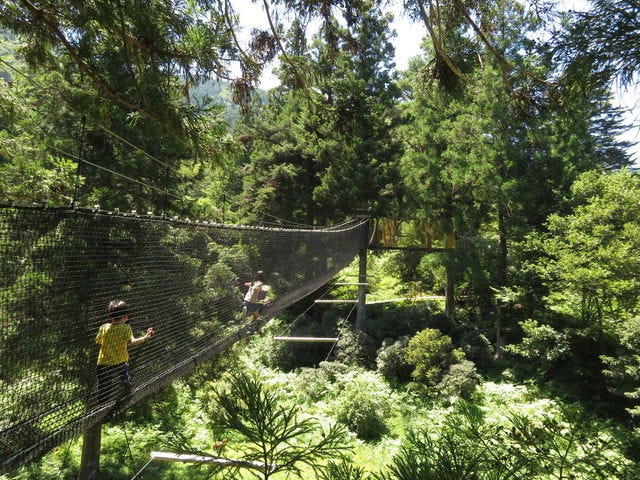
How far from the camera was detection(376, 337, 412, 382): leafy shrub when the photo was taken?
7.07m

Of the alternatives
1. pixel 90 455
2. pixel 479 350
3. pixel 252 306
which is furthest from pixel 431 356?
pixel 90 455

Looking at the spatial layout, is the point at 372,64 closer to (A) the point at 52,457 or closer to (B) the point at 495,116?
(B) the point at 495,116

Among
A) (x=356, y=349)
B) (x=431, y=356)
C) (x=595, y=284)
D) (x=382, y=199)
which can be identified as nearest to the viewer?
(x=595, y=284)

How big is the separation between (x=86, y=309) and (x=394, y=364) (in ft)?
20.2

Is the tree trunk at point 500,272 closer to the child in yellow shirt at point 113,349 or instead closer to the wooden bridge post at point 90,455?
the wooden bridge post at point 90,455

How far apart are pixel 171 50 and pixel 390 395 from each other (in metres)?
5.80

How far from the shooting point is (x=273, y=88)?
111 inches

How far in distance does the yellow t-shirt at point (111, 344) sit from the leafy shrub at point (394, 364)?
5.98 m

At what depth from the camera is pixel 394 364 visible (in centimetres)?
710

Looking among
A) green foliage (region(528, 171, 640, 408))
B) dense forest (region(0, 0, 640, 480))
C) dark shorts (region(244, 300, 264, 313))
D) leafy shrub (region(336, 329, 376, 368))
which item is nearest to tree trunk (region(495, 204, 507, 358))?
dense forest (region(0, 0, 640, 480))

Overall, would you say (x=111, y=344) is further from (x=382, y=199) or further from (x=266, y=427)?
(x=382, y=199)

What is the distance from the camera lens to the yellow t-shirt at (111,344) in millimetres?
1654

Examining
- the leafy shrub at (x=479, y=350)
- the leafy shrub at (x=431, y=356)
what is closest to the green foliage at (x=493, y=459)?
the leafy shrub at (x=431, y=356)

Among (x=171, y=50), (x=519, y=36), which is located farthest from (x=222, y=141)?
(x=519, y=36)
